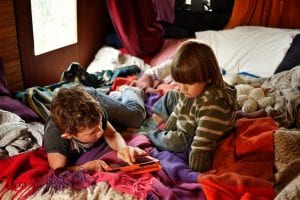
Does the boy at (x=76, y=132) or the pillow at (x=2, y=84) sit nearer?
the boy at (x=76, y=132)

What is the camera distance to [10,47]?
5.88ft

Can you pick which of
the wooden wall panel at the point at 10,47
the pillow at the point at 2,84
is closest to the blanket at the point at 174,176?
the pillow at the point at 2,84

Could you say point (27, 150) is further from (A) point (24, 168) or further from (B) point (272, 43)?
(B) point (272, 43)

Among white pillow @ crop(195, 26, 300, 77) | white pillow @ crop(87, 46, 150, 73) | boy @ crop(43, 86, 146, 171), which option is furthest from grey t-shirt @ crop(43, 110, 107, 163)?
white pillow @ crop(195, 26, 300, 77)

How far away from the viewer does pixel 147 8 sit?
97.5 inches

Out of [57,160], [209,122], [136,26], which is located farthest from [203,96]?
[136,26]

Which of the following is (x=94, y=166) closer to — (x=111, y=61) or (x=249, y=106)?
(x=249, y=106)

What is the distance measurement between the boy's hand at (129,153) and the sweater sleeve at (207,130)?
0.19m

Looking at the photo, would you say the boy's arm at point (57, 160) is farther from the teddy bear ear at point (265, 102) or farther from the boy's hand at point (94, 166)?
the teddy bear ear at point (265, 102)

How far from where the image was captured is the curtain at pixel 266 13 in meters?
2.28

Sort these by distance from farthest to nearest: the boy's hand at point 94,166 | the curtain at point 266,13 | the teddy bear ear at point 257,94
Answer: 1. the curtain at point 266,13
2. the teddy bear ear at point 257,94
3. the boy's hand at point 94,166

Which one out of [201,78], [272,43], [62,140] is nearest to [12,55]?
[62,140]

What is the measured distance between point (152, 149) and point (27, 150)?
490mm

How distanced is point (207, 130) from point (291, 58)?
99 centimetres
